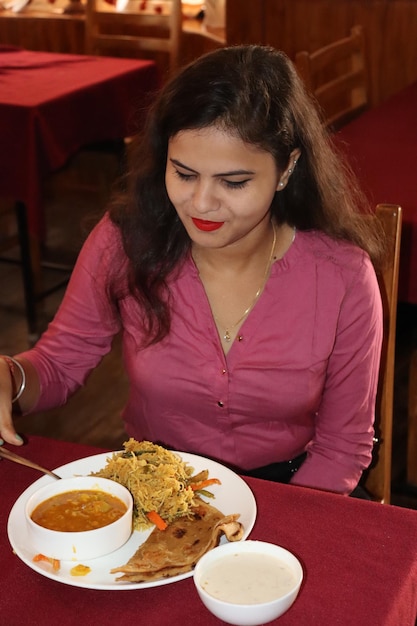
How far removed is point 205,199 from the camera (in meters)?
1.35

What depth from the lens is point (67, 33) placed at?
17.9 ft

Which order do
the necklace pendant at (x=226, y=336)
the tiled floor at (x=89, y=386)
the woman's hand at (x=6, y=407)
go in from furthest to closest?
the tiled floor at (x=89, y=386), the necklace pendant at (x=226, y=336), the woman's hand at (x=6, y=407)

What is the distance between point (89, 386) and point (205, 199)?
1.80m

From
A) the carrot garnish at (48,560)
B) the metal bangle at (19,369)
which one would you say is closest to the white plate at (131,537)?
the carrot garnish at (48,560)

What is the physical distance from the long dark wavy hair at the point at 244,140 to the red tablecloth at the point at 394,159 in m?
0.35

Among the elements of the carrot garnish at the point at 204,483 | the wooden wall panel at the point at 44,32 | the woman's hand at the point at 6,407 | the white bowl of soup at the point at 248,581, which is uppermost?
the white bowl of soup at the point at 248,581

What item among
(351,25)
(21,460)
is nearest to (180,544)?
(21,460)

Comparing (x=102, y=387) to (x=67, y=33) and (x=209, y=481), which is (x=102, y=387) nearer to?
(x=209, y=481)

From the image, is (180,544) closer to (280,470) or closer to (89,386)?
(280,470)

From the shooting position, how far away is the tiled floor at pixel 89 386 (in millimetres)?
2701

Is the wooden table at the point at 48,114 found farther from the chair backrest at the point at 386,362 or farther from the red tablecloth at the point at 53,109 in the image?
the chair backrest at the point at 386,362

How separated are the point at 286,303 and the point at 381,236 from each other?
0.20 metres

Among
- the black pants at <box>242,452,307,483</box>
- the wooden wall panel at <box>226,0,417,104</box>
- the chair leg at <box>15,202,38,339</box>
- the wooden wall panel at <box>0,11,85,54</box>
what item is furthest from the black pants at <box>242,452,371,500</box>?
the wooden wall panel at <box>0,11,85,54</box>

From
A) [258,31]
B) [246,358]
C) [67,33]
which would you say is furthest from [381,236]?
[67,33]
